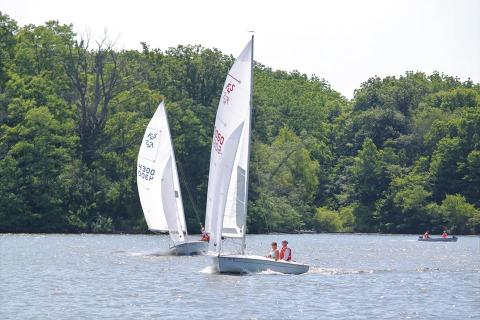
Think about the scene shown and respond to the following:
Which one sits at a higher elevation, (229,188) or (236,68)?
(236,68)

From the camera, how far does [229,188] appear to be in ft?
157

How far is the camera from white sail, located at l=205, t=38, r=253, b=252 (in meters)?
46.9

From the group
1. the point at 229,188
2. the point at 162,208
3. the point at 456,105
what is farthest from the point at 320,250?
the point at 456,105

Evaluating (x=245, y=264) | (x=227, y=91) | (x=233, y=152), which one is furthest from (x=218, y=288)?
(x=227, y=91)

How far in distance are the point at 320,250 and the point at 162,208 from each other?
53.9 feet

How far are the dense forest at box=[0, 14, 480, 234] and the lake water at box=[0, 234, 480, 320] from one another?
29365 mm

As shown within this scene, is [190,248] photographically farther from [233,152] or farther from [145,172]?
[233,152]

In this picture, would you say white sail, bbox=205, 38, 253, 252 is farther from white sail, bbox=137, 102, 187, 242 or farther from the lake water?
white sail, bbox=137, 102, 187, 242

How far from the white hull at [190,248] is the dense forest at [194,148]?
33607mm

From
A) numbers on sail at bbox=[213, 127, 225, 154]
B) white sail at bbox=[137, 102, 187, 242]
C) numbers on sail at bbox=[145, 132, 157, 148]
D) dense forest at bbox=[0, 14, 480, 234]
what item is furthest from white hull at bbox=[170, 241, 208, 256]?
dense forest at bbox=[0, 14, 480, 234]

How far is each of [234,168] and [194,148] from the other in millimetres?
62334

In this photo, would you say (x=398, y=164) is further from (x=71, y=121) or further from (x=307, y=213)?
(x=71, y=121)

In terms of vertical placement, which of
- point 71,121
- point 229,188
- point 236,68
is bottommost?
point 229,188

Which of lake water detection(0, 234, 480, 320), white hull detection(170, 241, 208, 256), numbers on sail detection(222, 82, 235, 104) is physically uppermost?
numbers on sail detection(222, 82, 235, 104)
